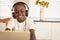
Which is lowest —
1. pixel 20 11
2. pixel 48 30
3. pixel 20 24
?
pixel 48 30

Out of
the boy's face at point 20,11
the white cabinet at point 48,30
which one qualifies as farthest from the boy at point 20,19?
the white cabinet at point 48,30

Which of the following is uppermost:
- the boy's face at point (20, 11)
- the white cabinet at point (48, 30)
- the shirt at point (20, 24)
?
the boy's face at point (20, 11)

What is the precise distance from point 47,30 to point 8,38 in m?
1.81

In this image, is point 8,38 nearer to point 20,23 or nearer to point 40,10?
point 20,23

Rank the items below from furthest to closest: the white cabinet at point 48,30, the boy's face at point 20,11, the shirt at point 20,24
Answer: the white cabinet at point 48,30
the shirt at point 20,24
the boy's face at point 20,11

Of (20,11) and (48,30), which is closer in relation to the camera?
(20,11)

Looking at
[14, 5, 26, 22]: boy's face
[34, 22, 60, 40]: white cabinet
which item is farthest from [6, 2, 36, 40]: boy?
[34, 22, 60, 40]: white cabinet

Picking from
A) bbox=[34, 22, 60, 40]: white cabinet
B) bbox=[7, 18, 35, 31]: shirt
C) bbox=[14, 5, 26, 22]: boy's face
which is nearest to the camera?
bbox=[14, 5, 26, 22]: boy's face

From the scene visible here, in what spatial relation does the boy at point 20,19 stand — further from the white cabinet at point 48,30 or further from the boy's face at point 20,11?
the white cabinet at point 48,30

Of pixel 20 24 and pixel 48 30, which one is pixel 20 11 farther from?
pixel 48 30

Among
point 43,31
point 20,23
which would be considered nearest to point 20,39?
point 20,23

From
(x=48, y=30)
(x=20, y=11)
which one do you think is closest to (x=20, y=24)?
(x=20, y=11)

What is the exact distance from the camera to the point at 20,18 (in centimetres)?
161

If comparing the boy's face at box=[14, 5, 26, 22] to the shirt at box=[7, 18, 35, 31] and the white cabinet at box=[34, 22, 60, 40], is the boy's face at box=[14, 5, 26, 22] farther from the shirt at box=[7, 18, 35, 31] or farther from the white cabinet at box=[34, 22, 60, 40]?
the white cabinet at box=[34, 22, 60, 40]
